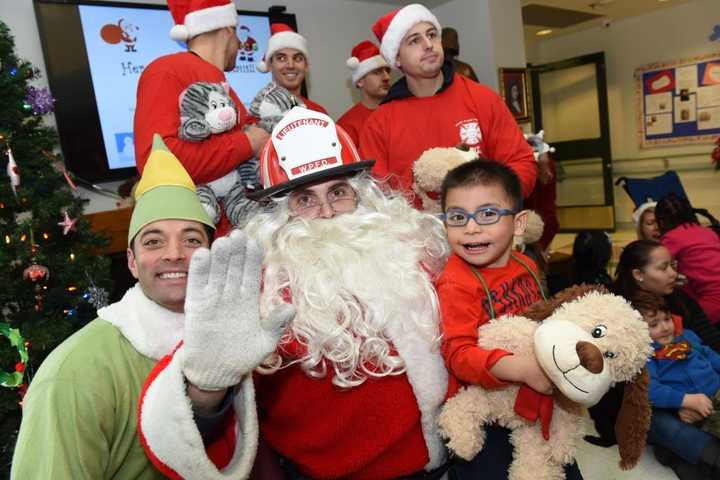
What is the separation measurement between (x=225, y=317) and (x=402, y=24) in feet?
7.05

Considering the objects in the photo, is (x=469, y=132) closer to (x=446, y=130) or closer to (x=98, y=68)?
(x=446, y=130)

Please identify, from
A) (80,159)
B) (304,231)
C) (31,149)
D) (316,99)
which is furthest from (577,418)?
(316,99)

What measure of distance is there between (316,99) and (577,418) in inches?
187

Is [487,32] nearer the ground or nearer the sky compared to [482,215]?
nearer the sky

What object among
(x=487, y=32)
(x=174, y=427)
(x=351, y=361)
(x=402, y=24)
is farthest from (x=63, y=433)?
(x=487, y=32)

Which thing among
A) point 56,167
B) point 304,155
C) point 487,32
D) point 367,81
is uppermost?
point 487,32

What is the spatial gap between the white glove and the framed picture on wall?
5545 millimetres


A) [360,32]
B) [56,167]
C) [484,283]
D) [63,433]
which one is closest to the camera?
[63,433]

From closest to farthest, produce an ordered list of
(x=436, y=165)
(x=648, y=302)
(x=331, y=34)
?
(x=436, y=165), (x=648, y=302), (x=331, y=34)

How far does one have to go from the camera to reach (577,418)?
1.36 m

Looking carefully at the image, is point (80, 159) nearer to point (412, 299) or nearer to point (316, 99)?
point (316, 99)

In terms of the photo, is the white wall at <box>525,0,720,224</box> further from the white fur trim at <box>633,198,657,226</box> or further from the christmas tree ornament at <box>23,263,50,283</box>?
the christmas tree ornament at <box>23,263,50,283</box>

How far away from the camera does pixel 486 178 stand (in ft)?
5.04

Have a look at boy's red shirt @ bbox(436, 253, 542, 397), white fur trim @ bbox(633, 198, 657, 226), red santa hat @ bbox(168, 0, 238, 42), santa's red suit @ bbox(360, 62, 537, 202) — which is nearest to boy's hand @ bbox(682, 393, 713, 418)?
santa's red suit @ bbox(360, 62, 537, 202)
